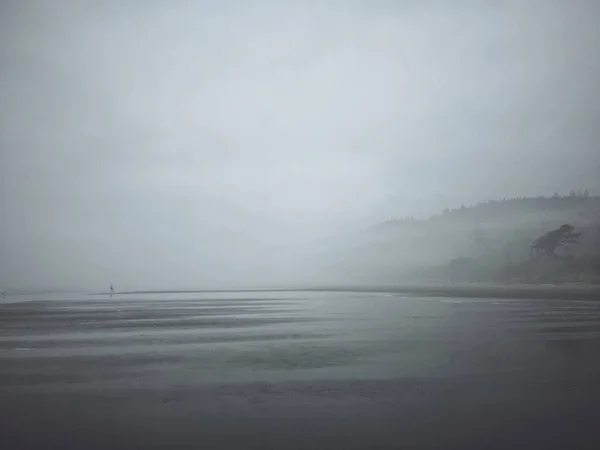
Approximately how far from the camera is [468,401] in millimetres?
12453

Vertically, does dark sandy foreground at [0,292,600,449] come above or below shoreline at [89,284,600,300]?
above

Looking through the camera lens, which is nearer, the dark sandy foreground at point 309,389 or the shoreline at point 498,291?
the dark sandy foreground at point 309,389

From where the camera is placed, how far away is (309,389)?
45.7 ft

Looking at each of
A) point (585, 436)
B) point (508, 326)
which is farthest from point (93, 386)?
point (508, 326)

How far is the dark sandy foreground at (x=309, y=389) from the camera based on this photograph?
1016cm

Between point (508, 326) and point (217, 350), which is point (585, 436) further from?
point (508, 326)

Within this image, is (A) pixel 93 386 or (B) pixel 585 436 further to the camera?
(A) pixel 93 386

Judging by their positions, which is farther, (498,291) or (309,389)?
(498,291)

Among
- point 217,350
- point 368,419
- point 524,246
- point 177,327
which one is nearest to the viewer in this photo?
point 368,419

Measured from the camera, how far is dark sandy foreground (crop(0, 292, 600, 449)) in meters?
10.2

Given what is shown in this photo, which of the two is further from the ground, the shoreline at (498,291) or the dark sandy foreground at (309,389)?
the dark sandy foreground at (309,389)

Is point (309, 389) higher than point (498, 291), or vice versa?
point (309, 389)

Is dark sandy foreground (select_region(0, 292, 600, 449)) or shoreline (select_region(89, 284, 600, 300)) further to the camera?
shoreline (select_region(89, 284, 600, 300))

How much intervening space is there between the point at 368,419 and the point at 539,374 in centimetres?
747
